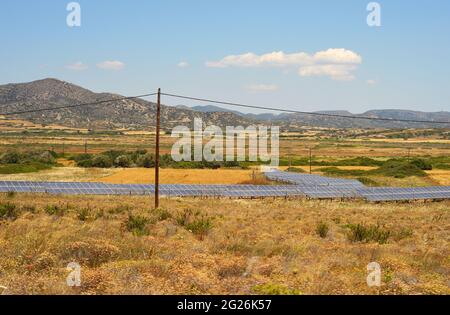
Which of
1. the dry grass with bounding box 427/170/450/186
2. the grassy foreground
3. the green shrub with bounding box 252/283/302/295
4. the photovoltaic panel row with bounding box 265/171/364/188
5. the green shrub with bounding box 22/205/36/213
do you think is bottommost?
the dry grass with bounding box 427/170/450/186

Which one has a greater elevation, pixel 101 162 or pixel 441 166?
pixel 101 162

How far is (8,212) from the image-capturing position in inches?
1013

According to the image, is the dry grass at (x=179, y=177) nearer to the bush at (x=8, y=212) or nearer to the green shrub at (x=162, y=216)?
the bush at (x=8, y=212)

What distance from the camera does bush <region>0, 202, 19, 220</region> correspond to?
24.9 meters

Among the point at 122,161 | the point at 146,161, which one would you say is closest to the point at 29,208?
the point at 146,161

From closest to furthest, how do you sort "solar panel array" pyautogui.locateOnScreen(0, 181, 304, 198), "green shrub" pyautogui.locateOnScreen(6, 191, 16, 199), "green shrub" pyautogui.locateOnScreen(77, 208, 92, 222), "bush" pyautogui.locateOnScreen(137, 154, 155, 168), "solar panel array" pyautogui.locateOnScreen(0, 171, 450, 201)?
"green shrub" pyautogui.locateOnScreen(77, 208, 92, 222), "green shrub" pyautogui.locateOnScreen(6, 191, 16, 199), "solar panel array" pyautogui.locateOnScreen(0, 181, 304, 198), "solar panel array" pyautogui.locateOnScreen(0, 171, 450, 201), "bush" pyautogui.locateOnScreen(137, 154, 155, 168)

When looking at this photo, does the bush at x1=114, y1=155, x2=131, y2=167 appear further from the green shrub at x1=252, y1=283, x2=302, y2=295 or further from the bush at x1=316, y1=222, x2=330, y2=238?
the green shrub at x1=252, y1=283, x2=302, y2=295

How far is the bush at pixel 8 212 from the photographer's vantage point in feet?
81.5

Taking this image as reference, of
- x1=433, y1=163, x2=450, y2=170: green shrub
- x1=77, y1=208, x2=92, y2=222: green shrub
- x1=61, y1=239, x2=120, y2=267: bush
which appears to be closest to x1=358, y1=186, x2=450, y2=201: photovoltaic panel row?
x1=77, y1=208, x2=92, y2=222: green shrub

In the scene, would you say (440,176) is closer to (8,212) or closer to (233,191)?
(233,191)

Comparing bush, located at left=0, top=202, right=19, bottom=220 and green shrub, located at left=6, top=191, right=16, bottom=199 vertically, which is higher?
bush, located at left=0, top=202, right=19, bottom=220

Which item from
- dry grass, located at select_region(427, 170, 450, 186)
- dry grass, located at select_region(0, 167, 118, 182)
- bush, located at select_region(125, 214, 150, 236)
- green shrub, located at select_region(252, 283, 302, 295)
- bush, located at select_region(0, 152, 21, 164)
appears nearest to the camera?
green shrub, located at select_region(252, 283, 302, 295)

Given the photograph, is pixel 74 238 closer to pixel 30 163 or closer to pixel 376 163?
pixel 30 163

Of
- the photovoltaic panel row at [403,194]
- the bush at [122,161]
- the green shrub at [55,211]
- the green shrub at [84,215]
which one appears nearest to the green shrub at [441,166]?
the photovoltaic panel row at [403,194]
